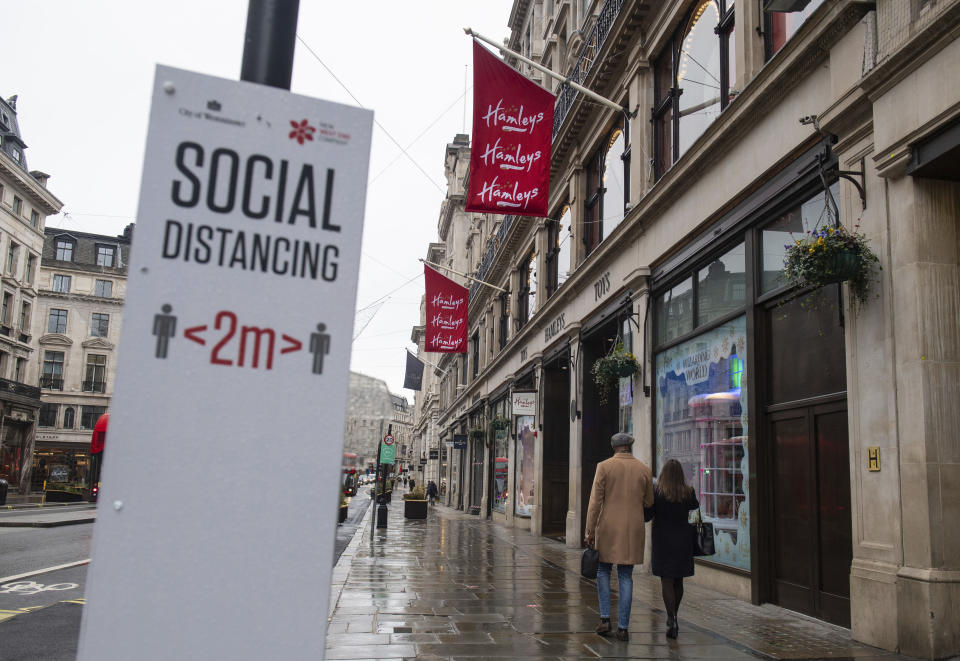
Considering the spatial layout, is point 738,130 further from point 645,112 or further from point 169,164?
point 169,164

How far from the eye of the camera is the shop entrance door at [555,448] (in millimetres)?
21844

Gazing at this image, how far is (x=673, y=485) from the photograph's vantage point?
8.00 m

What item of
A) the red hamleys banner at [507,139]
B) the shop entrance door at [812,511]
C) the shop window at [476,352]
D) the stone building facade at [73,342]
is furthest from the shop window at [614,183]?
the stone building facade at [73,342]

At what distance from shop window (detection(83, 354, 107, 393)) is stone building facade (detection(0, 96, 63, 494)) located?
37.2 ft

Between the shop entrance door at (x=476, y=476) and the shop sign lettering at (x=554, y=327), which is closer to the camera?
the shop sign lettering at (x=554, y=327)

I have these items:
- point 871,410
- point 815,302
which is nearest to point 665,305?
point 815,302

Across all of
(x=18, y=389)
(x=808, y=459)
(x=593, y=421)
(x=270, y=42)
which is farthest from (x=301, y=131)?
(x=18, y=389)

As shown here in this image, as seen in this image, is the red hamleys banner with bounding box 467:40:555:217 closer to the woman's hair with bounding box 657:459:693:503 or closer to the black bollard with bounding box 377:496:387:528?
the woman's hair with bounding box 657:459:693:503

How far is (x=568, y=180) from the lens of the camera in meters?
20.3

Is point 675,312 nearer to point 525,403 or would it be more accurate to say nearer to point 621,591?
point 621,591

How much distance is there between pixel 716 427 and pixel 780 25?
5.35m

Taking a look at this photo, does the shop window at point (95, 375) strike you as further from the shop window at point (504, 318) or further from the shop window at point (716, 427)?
the shop window at point (716, 427)

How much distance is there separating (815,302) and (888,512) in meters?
2.41

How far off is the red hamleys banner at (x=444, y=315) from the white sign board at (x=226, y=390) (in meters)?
22.5
